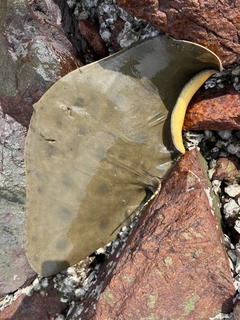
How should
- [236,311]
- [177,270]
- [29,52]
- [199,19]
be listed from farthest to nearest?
1. [29,52]
2. [177,270]
3. [236,311]
4. [199,19]

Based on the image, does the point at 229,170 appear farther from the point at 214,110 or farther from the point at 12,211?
the point at 12,211

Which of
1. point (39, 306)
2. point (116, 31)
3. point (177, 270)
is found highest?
point (116, 31)

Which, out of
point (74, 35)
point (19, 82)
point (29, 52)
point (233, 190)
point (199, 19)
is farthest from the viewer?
point (74, 35)

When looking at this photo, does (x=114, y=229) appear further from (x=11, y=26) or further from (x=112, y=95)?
(x=11, y=26)

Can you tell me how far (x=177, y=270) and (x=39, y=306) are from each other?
5.58 feet

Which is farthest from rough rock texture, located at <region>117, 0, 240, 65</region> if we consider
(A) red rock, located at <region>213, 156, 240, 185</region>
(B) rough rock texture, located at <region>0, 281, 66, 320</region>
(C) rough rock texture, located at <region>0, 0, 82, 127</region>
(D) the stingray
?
(B) rough rock texture, located at <region>0, 281, 66, 320</region>

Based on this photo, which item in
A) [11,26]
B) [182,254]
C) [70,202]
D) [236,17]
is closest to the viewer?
[236,17]

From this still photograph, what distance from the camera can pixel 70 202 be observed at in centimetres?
322

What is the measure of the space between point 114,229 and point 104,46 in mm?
1813

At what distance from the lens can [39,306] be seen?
3.61 meters

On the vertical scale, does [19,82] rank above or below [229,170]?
above

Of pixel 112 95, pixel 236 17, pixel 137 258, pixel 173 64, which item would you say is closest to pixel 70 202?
pixel 137 258

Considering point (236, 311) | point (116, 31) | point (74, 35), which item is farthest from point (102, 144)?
point (236, 311)

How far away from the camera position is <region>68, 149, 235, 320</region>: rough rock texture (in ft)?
8.94
